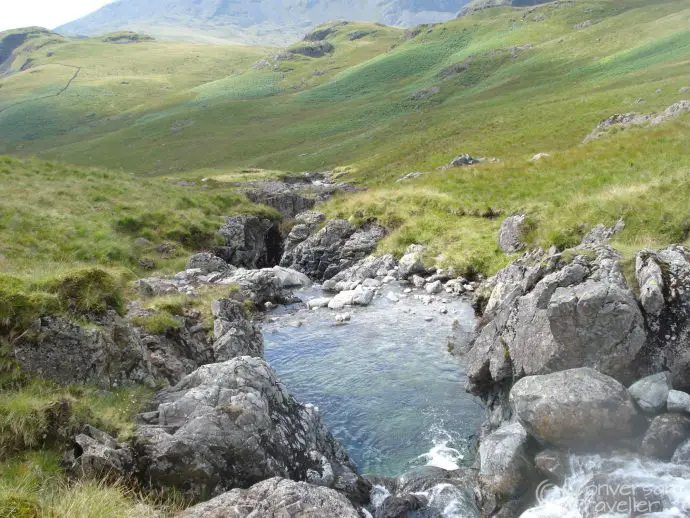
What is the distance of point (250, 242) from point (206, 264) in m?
10.9

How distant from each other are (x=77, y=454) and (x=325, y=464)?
5874mm

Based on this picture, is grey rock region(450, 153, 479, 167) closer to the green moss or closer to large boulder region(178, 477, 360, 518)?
the green moss

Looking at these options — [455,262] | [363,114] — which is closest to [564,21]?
[363,114]

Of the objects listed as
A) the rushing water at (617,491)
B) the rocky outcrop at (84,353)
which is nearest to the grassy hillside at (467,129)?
the rushing water at (617,491)

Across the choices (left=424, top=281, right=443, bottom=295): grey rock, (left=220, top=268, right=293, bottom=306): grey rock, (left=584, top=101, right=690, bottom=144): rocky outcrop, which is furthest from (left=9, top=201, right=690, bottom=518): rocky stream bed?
(left=584, top=101, right=690, bottom=144): rocky outcrop

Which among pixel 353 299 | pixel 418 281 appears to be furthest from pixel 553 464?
pixel 418 281

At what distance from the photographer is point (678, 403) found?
41.3 ft

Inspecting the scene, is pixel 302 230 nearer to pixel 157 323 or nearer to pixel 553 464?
pixel 157 323

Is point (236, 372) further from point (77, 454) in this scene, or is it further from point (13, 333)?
point (13, 333)

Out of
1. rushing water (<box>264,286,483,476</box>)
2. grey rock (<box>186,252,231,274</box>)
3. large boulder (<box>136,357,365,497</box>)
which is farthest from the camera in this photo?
grey rock (<box>186,252,231,274</box>)

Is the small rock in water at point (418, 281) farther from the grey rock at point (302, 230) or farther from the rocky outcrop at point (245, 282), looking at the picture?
the grey rock at point (302, 230)

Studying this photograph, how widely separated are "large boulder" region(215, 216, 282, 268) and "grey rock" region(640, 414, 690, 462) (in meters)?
32.7

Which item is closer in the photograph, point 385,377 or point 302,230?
point 385,377

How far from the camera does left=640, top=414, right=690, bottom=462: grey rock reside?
11992mm
